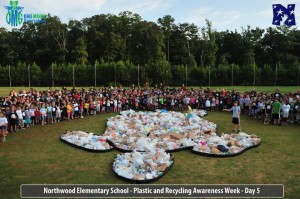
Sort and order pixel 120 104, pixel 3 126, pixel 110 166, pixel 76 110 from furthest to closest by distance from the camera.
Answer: pixel 120 104 → pixel 76 110 → pixel 3 126 → pixel 110 166

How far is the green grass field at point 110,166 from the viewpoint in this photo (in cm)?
1053

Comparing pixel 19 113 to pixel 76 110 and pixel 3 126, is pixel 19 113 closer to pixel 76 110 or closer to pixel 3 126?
pixel 3 126

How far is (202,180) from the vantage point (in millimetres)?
10641

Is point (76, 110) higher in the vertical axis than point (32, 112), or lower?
lower

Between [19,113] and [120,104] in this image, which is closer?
[19,113]

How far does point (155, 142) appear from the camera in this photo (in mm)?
14680

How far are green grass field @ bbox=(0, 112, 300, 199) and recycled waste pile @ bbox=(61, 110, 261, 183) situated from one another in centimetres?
36

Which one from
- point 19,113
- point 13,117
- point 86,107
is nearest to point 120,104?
point 86,107

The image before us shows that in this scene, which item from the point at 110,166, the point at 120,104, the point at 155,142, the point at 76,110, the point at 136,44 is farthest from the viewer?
the point at 136,44

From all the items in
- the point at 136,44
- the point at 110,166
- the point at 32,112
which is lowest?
the point at 110,166

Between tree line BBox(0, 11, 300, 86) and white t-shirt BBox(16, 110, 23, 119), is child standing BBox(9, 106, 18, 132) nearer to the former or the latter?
white t-shirt BBox(16, 110, 23, 119)
